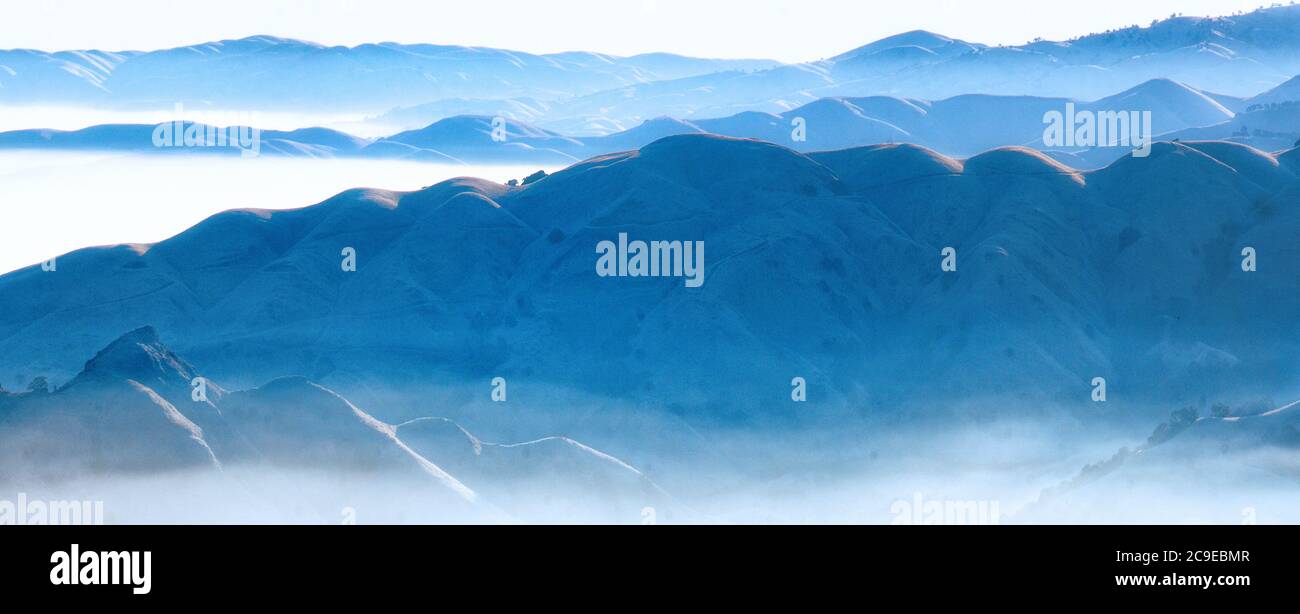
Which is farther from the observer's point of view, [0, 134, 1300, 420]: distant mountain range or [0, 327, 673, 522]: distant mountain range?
[0, 134, 1300, 420]: distant mountain range

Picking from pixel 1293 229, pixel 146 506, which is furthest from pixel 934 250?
pixel 146 506

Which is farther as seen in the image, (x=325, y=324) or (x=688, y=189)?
(x=688, y=189)

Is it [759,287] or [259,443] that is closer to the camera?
[259,443]

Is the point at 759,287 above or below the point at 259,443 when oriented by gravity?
above

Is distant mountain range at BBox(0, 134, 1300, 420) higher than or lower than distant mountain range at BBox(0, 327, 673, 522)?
higher

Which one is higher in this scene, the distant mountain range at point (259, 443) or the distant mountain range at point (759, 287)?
Result: the distant mountain range at point (759, 287)

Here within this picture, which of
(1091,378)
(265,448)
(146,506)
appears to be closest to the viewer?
(146,506)

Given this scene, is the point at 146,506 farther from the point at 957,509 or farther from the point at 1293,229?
the point at 1293,229

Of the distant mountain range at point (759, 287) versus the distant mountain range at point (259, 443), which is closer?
the distant mountain range at point (259, 443)
